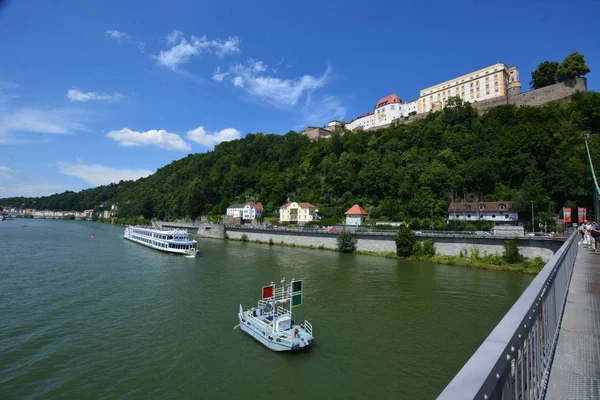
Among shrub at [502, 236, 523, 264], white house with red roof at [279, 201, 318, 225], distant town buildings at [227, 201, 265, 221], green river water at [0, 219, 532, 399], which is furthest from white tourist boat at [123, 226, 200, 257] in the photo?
shrub at [502, 236, 523, 264]

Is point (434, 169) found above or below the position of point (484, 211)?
above

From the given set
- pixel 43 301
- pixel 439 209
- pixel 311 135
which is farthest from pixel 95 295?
pixel 311 135

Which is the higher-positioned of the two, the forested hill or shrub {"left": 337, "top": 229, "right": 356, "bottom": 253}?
the forested hill

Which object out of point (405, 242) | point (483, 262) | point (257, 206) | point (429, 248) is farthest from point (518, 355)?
point (257, 206)

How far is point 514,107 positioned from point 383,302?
63.8 m

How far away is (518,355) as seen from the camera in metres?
2.51

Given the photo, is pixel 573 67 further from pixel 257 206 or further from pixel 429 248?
pixel 257 206

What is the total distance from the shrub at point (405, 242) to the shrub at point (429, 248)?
1505 mm

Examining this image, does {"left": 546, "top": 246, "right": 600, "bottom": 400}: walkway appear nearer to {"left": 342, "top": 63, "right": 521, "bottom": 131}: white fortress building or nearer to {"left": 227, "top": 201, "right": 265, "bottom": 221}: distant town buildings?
{"left": 227, "top": 201, "right": 265, "bottom": 221}: distant town buildings

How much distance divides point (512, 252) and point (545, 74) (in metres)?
64.6

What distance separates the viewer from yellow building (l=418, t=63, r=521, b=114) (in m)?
77.0

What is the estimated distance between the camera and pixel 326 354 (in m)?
14.1

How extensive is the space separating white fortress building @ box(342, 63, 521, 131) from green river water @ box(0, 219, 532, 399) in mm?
66477

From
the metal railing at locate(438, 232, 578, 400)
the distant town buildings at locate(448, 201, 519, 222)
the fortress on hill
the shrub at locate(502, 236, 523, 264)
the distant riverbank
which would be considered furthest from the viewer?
the fortress on hill
